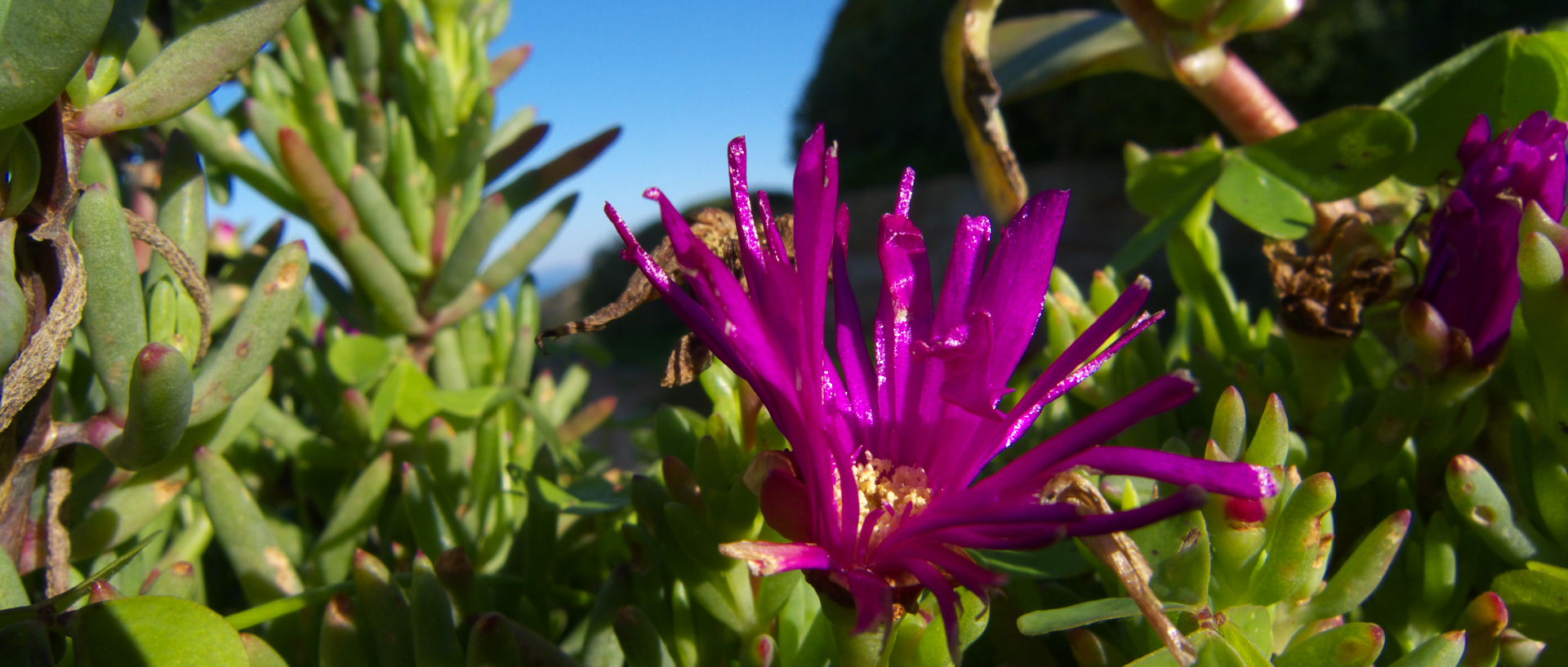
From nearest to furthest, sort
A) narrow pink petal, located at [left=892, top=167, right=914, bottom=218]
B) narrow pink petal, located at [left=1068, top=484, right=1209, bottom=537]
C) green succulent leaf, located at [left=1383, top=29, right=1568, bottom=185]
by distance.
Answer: narrow pink petal, located at [left=1068, top=484, right=1209, bottom=537], narrow pink petal, located at [left=892, top=167, right=914, bottom=218], green succulent leaf, located at [left=1383, top=29, right=1568, bottom=185]

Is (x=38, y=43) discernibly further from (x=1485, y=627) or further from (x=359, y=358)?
(x=1485, y=627)

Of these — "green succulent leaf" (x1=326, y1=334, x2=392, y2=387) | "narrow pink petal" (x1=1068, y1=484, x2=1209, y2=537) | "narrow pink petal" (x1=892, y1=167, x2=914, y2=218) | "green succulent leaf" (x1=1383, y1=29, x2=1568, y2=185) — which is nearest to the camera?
"narrow pink petal" (x1=1068, y1=484, x2=1209, y2=537)

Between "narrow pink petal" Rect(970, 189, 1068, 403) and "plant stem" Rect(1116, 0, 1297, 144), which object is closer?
"narrow pink petal" Rect(970, 189, 1068, 403)

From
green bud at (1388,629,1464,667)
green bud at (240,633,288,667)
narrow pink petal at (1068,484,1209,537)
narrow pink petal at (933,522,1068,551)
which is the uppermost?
narrow pink petal at (1068,484,1209,537)

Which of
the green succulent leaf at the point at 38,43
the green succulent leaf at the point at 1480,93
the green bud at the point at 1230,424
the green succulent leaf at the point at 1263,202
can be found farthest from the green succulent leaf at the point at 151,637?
the green succulent leaf at the point at 1480,93

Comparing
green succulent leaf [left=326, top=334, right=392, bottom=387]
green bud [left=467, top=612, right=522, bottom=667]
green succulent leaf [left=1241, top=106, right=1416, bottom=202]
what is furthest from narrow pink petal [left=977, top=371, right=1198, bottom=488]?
green succulent leaf [left=326, top=334, right=392, bottom=387]

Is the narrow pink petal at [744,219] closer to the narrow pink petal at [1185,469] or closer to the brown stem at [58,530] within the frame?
the narrow pink petal at [1185,469]

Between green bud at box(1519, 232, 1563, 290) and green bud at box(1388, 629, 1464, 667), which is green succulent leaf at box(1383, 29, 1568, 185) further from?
green bud at box(1388, 629, 1464, 667)

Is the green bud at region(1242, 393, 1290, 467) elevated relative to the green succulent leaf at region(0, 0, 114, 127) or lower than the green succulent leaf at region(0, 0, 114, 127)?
lower

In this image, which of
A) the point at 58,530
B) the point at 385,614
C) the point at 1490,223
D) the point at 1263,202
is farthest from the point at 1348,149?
the point at 58,530
